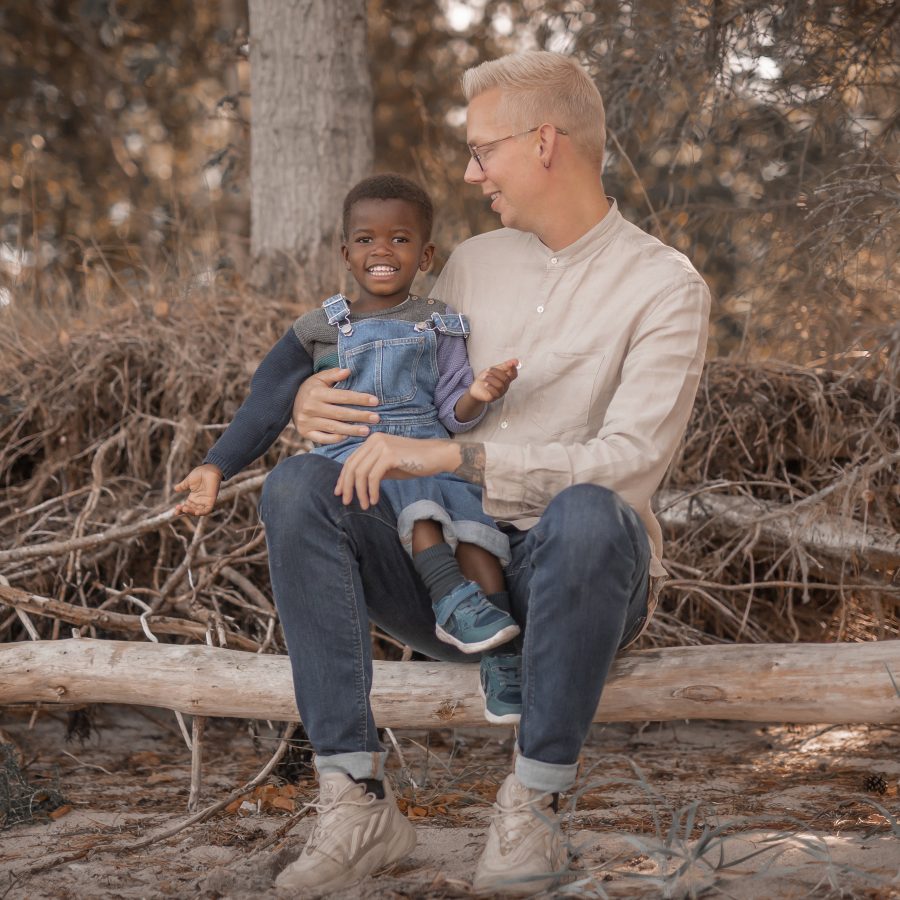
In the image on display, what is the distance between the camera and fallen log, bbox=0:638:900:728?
262 cm

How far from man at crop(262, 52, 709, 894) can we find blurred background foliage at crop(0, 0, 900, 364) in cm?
103

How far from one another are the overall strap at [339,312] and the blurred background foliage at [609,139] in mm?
1529

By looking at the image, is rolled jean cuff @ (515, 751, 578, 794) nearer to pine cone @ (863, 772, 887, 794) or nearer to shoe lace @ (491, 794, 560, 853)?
shoe lace @ (491, 794, 560, 853)

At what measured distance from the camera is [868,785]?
319 centimetres

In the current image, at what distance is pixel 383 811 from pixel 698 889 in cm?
66

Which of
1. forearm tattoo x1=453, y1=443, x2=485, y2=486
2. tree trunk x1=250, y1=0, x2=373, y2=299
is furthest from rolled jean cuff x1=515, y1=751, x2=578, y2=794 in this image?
tree trunk x1=250, y1=0, x2=373, y2=299

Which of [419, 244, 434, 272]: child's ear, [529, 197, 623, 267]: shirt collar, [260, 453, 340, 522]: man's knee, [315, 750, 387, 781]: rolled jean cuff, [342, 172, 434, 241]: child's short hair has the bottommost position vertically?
[315, 750, 387, 781]: rolled jean cuff

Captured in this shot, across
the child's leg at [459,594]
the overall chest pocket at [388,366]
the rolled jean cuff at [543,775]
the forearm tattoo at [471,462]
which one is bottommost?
the rolled jean cuff at [543,775]

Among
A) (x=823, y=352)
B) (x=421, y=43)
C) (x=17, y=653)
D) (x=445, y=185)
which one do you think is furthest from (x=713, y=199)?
(x=17, y=653)

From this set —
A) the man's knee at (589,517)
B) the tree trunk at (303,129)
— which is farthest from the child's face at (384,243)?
the tree trunk at (303,129)

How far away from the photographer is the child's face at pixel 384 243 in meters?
2.74

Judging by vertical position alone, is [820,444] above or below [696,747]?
above

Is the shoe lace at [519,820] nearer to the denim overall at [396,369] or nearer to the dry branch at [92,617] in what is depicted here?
the denim overall at [396,369]

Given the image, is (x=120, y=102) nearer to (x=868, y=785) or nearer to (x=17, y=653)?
(x=17, y=653)
